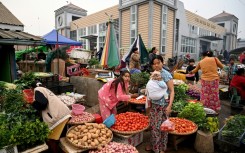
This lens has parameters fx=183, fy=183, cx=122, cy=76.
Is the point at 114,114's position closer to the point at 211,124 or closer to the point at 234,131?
the point at 211,124

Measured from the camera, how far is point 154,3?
45.1 feet

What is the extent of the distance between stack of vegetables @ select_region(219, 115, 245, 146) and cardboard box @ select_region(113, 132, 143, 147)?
1862mm

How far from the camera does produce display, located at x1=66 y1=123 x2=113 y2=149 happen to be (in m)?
3.36

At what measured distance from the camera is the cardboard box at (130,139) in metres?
3.88

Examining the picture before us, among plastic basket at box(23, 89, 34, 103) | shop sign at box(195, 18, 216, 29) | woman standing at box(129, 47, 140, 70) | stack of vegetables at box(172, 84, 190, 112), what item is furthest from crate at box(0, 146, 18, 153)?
shop sign at box(195, 18, 216, 29)

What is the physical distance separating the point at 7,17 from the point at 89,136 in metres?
18.8

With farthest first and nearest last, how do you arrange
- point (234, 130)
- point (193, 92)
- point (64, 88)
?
point (193, 92) < point (64, 88) < point (234, 130)

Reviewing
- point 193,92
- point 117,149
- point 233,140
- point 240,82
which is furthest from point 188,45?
point 117,149

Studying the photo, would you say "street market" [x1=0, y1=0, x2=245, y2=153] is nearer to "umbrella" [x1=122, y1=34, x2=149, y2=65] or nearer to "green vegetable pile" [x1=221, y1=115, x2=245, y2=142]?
"green vegetable pile" [x1=221, y1=115, x2=245, y2=142]

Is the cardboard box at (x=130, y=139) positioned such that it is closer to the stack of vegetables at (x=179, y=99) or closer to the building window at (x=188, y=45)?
the stack of vegetables at (x=179, y=99)

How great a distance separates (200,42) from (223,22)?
1380 centimetres

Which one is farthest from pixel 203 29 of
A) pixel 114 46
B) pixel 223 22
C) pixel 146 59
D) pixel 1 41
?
pixel 1 41

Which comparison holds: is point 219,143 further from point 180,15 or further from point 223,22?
point 223,22

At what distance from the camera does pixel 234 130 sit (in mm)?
4070
